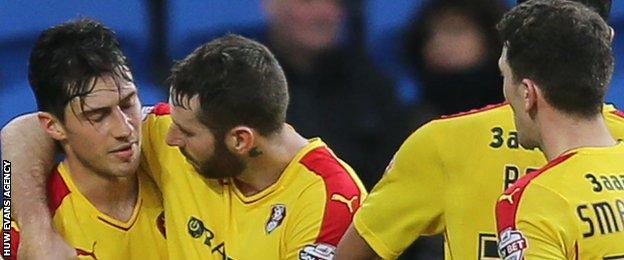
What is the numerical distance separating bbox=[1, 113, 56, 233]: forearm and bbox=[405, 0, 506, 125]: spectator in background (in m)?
1.80

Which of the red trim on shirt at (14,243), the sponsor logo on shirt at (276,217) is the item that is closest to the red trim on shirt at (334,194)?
the sponsor logo on shirt at (276,217)

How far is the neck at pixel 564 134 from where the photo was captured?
2.37 metres

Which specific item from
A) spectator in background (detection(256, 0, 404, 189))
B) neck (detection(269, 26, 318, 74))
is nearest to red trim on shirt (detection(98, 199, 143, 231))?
spectator in background (detection(256, 0, 404, 189))

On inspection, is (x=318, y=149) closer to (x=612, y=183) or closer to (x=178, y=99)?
(x=178, y=99)

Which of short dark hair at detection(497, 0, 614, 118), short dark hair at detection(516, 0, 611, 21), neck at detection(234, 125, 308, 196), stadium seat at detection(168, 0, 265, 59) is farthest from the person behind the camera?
stadium seat at detection(168, 0, 265, 59)

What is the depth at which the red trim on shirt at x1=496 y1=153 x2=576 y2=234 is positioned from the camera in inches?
91.2

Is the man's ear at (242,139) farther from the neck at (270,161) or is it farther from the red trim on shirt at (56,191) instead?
the red trim on shirt at (56,191)

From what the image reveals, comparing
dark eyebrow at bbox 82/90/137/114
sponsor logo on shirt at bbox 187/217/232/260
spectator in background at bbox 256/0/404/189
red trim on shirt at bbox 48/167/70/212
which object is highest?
dark eyebrow at bbox 82/90/137/114

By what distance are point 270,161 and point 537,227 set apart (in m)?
0.88

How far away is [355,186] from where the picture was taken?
2.98 metres

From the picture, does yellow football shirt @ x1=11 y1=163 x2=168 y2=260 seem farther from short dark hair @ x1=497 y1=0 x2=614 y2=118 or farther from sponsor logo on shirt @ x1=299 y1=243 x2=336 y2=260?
short dark hair @ x1=497 y1=0 x2=614 y2=118

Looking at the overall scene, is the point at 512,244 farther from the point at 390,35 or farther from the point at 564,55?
the point at 390,35

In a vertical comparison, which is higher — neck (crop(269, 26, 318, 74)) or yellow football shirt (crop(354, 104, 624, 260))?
yellow football shirt (crop(354, 104, 624, 260))

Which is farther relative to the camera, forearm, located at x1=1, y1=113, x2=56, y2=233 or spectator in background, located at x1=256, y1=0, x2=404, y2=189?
spectator in background, located at x1=256, y1=0, x2=404, y2=189
